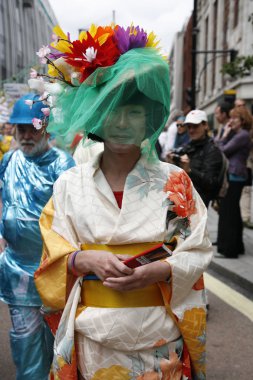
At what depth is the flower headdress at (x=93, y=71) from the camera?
1752mm

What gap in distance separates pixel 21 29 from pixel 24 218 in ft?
40.0

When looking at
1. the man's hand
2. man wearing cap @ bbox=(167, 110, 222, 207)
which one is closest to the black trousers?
man wearing cap @ bbox=(167, 110, 222, 207)

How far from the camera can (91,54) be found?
1.79 metres

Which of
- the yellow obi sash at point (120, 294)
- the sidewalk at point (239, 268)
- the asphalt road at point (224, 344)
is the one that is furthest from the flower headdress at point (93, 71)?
the sidewalk at point (239, 268)

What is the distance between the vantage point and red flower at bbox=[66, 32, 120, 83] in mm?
1796

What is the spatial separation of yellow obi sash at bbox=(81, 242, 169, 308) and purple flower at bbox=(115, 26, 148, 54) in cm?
70

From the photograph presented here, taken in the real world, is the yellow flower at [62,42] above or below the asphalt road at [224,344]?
above

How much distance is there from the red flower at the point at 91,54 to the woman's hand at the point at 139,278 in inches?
28.0

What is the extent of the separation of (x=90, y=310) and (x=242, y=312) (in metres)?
2.89

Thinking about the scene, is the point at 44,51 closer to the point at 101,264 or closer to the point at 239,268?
the point at 101,264

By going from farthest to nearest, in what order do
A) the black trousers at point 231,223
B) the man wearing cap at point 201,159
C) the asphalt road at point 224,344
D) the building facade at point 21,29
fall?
the building facade at point 21,29, the black trousers at point 231,223, the man wearing cap at point 201,159, the asphalt road at point 224,344

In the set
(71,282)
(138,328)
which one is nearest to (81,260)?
(71,282)

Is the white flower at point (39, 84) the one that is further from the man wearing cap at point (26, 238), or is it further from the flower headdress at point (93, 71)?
the man wearing cap at point (26, 238)

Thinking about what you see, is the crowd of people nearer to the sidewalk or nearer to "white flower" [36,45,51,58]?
"white flower" [36,45,51,58]
